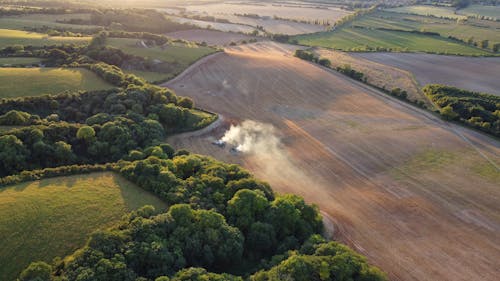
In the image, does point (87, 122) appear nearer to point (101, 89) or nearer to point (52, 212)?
point (101, 89)

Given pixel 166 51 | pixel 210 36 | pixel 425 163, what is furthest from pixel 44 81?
pixel 210 36

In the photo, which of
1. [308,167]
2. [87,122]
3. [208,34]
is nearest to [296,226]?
[308,167]

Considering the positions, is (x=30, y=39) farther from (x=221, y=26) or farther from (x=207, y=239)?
(x=207, y=239)

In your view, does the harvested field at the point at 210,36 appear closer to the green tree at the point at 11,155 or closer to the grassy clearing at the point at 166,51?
the grassy clearing at the point at 166,51

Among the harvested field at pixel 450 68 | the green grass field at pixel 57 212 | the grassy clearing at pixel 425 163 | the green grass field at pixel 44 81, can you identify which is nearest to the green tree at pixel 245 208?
the green grass field at pixel 57 212

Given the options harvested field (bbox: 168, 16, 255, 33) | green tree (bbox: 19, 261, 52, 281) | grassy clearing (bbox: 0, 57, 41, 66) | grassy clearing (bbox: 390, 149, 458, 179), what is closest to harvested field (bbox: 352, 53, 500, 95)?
grassy clearing (bbox: 390, 149, 458, 179)

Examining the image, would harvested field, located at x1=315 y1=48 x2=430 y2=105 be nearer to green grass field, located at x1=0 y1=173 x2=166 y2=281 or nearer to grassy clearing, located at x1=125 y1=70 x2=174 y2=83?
grassy clearing, located at x1=125 y1=70 x2=174 y2=83
